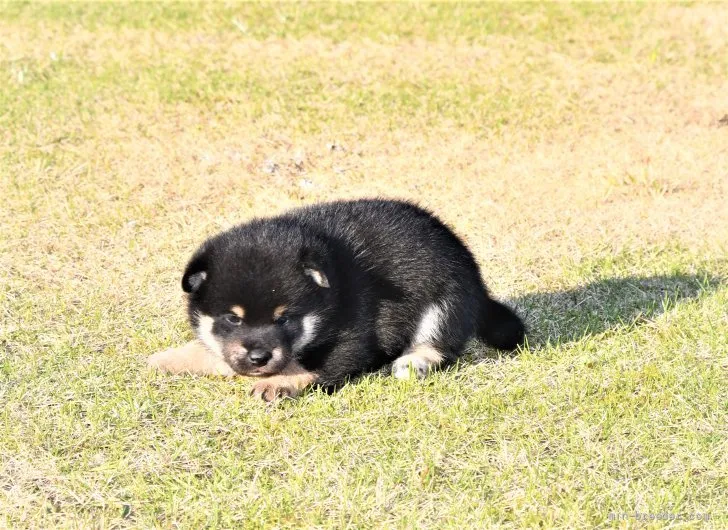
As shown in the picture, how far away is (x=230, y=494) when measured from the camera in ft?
13.0

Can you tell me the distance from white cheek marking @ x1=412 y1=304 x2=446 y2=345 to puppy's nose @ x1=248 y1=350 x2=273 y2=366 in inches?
41.0

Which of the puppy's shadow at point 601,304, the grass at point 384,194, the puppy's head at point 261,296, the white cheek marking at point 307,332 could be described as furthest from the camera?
the puppy's shadow at point 601,304

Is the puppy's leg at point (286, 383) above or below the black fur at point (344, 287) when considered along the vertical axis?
below

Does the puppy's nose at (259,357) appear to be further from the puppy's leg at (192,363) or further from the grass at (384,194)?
the puppy's leg at (192,363)

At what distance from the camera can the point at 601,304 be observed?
602 cm

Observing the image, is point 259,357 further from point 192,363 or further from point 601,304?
point 601,304

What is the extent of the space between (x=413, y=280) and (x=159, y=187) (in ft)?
12.3

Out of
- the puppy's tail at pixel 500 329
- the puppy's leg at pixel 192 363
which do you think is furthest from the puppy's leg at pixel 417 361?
Answer: the puppy's leg at pixel 192 363

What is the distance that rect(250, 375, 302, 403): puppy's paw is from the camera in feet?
15.4

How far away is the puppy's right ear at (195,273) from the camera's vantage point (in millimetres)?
4539

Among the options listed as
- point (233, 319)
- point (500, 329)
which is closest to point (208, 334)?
point (233, 319)

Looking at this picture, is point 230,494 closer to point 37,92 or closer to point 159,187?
point 159,187

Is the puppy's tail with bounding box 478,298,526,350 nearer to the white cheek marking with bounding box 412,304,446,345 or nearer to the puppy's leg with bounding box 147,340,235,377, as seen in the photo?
the white cheek marking with bounding box 412,304,446,345

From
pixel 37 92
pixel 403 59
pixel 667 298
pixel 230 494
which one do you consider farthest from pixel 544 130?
pixel 230 494
